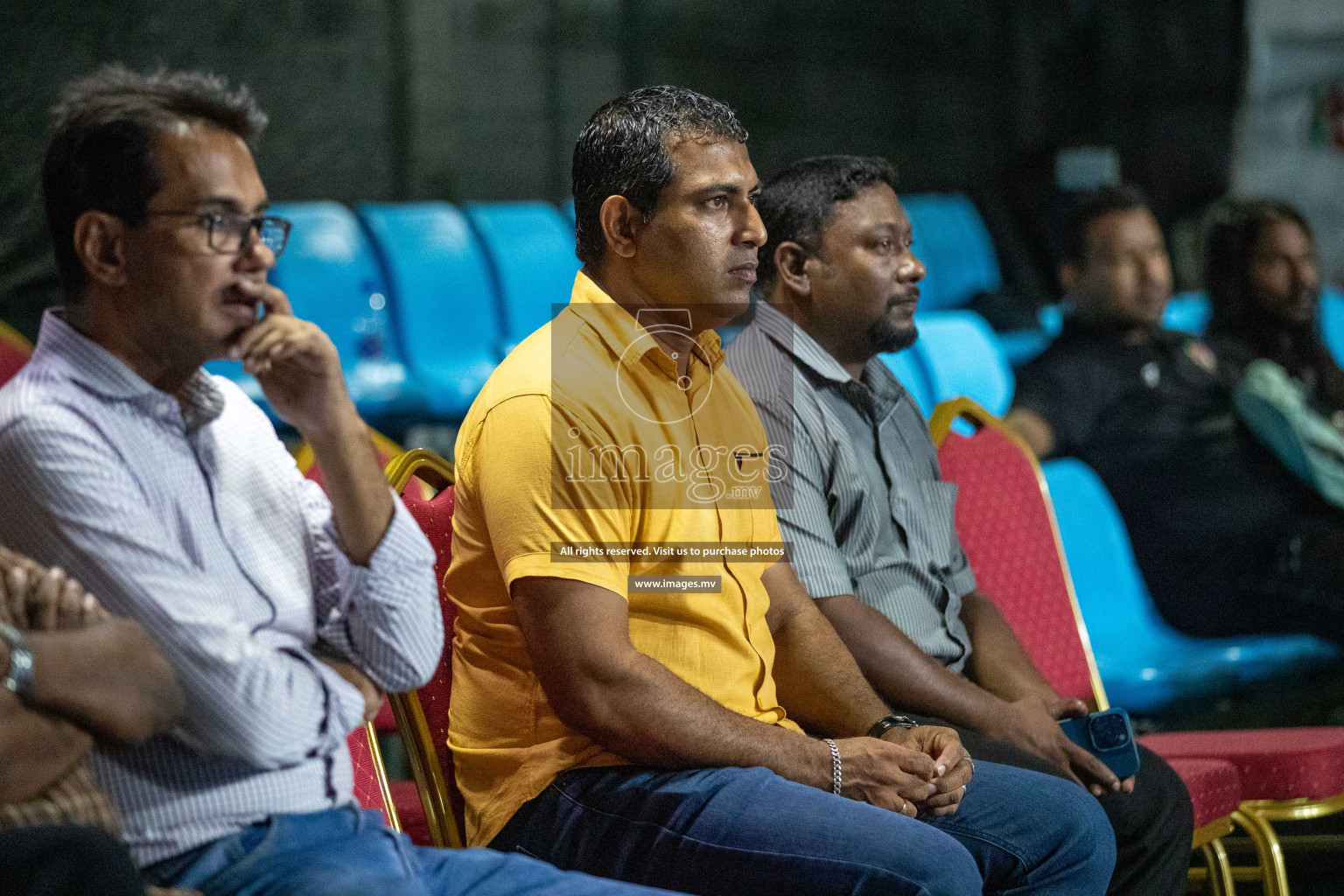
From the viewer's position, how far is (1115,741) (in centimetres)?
202

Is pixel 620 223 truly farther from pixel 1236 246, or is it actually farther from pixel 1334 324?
pixel 1334 324

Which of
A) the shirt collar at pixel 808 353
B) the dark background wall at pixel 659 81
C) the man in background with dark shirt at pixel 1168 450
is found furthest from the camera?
the dark background wall at pixel 659 81

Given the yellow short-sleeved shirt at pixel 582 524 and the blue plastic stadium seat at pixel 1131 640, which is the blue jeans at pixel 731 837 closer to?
the yellow short-sleeved shirt at pixel 582 524

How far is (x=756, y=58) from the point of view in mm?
7102

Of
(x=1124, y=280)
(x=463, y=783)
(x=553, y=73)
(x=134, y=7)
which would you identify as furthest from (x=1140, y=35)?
(x=463, y=783)

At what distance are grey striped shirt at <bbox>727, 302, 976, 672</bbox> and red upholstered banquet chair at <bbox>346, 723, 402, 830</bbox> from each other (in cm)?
65

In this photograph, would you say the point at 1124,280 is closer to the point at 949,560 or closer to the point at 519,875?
the point at 949,560

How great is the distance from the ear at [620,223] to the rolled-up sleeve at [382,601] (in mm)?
536

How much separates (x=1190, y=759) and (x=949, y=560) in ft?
1.71

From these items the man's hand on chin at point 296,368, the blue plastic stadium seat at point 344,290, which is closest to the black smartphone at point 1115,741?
the man's hand on chin at point 296,368

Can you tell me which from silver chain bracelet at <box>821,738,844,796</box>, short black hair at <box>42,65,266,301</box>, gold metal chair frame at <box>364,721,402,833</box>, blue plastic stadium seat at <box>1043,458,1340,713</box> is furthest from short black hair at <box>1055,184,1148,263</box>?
short black hair at <box>42,65,266,301</box>

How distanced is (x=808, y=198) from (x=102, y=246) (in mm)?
1275

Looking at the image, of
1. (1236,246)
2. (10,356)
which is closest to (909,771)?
(10,356)

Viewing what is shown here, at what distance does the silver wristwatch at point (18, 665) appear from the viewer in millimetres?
1046
